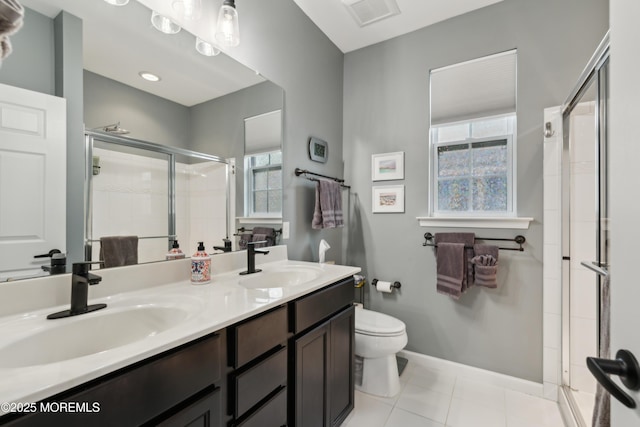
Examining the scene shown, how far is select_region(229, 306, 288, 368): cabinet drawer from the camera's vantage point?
35.8 inches

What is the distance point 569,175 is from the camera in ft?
5.90

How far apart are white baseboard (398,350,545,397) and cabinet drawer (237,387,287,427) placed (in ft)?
5.07

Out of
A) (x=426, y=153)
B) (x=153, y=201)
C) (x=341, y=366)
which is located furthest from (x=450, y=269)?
(x=153, y=201)

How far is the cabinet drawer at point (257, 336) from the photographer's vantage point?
909 mm

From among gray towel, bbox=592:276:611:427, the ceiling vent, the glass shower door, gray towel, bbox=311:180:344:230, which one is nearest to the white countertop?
gray towel, bbox=311:180:344:230

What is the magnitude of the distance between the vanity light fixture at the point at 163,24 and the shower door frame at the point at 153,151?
1.75ft

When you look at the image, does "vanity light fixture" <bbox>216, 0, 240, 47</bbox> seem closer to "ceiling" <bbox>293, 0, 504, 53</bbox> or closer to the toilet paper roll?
"ceiling" <bbox>293, 0, 504, 53</bbox>


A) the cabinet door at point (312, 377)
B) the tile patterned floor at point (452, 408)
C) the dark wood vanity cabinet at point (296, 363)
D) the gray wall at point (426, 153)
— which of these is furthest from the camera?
the gray wall at point (426, 153)

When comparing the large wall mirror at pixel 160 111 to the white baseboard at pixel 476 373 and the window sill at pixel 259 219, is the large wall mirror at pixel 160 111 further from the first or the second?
the white baseboard at pixel 476 373

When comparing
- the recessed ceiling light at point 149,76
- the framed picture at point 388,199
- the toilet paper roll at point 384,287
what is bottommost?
the toilet paper roll at point 384,287

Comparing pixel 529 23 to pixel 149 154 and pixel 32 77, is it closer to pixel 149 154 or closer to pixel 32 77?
pixel 149 154

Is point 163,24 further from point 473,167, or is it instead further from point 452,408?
point 452,408

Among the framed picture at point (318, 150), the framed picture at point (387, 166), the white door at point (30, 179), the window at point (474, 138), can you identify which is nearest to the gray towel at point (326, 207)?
the framed picture at point (318, 150)

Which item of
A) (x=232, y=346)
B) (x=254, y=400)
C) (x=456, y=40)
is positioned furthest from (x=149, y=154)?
(x=456, y=40)
